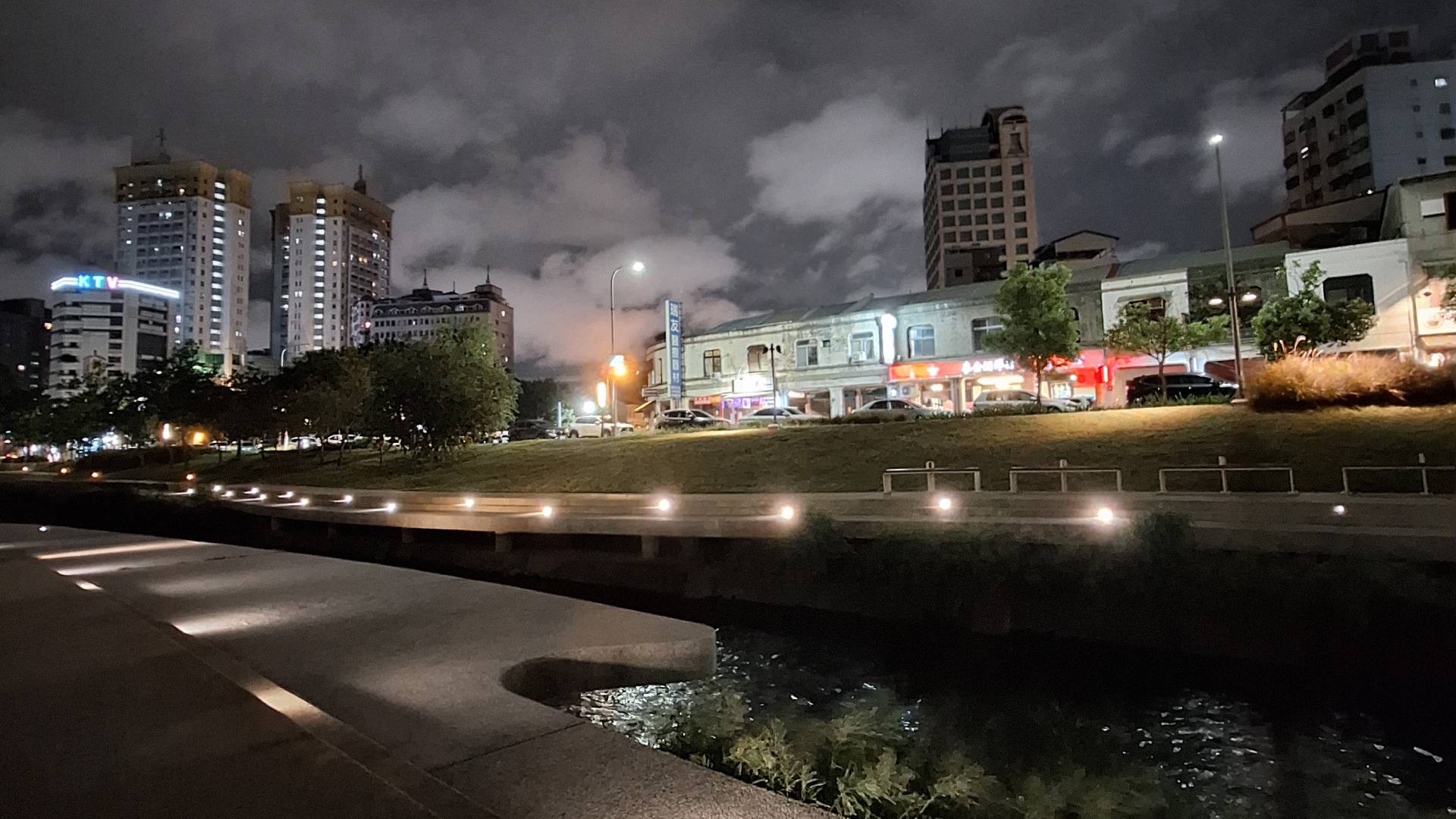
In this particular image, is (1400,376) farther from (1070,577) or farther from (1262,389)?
(1070,577)

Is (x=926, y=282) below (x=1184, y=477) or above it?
above

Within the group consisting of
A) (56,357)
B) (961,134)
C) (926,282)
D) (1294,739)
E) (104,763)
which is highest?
(961,134)

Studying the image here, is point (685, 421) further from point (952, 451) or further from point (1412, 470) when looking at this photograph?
point (1412, 470)

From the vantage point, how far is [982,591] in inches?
481

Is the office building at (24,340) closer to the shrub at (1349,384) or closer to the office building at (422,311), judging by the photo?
the office building at (422,311)

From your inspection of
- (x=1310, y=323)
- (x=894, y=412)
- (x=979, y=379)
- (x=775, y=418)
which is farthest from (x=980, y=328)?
(x=1310, y=323)

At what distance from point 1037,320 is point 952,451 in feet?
41.6

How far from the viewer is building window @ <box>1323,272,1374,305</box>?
111 ft

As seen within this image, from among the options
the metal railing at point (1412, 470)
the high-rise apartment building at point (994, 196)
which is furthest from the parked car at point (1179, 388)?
the high-rise apartment building at point (994, 196)

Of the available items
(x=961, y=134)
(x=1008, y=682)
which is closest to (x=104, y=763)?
(x=1008, y=682)

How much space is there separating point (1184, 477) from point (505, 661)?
18705mm

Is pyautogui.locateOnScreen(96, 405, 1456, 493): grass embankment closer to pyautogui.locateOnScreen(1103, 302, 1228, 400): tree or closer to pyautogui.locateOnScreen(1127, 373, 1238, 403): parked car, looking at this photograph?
pyautogui.locateOnScreen(1127, 373, 1238, 403): parked car

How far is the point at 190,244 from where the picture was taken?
144000mm

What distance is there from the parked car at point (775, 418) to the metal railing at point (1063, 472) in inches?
555
